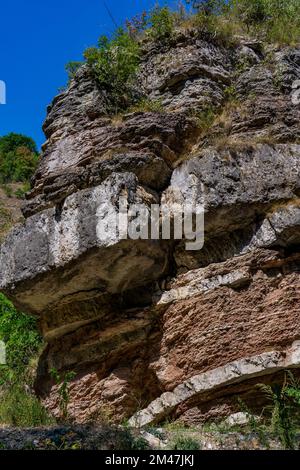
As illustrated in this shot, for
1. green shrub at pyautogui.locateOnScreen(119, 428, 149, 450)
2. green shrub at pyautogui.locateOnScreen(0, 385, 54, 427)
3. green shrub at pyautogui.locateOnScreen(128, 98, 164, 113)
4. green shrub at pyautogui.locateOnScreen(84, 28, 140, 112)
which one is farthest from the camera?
green shrub at pyautogui.locateOnScreen(84, 28, 140, 112)

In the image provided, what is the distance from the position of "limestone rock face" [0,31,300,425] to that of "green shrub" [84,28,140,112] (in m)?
0.63

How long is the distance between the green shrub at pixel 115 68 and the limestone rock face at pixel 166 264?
25.0 inches

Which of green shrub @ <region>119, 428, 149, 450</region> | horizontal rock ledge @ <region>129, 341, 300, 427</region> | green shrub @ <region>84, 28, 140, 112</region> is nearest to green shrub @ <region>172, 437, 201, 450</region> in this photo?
green shrub @ <region>119, 428, 149, 450</region>

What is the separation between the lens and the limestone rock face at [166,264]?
6145 millimetres

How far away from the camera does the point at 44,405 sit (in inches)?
285

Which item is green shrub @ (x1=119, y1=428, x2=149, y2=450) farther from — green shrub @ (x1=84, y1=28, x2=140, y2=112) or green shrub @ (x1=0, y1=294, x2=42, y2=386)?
green shrub @ (x1=84, y1=28, x2=140, y2=112)

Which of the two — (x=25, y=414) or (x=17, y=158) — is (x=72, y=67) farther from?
(x=17, y=158)

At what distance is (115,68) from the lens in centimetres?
858

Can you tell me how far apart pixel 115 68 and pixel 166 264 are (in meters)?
3.45

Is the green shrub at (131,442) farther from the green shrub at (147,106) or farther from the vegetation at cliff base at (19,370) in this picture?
the green shrub at (147,106)

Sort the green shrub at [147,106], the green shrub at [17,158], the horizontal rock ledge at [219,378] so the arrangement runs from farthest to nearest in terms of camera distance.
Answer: the green shrub at [17,158]
the green shrub at [147,106]
the horizontal rock ledge at [219,378]

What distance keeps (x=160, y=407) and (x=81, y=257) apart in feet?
6.30

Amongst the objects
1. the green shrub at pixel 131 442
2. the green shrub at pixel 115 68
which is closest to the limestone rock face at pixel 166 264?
the green shrub at pixel 115 68

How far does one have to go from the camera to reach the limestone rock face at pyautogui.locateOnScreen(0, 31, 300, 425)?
6145mm
